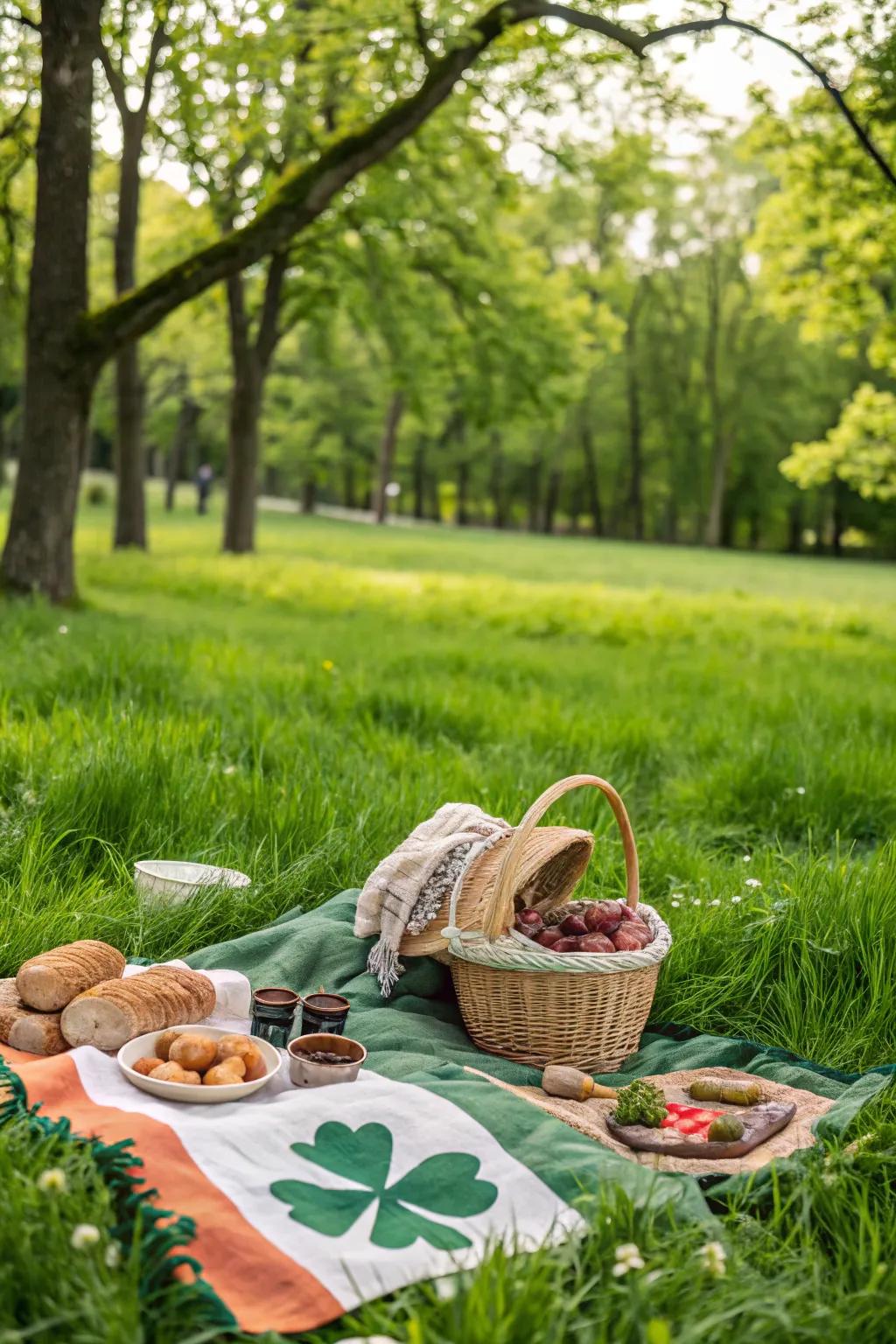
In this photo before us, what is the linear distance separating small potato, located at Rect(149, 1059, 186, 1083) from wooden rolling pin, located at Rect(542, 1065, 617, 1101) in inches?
43.8

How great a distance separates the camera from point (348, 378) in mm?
52906

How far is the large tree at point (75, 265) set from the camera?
11.1m

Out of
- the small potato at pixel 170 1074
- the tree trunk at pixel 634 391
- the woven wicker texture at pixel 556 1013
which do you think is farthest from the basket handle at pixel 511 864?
the tree trunk at pixel 634 391

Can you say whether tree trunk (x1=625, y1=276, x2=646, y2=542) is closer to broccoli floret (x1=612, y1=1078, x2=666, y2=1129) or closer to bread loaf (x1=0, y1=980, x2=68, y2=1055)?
broccoli floret (x1=612, y1=1078, x2=666, y2=1129)

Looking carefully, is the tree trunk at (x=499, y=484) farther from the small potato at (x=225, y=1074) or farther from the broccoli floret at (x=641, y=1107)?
the small potato at (x=225, y=1074)

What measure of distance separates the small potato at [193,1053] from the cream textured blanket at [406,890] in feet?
3.33

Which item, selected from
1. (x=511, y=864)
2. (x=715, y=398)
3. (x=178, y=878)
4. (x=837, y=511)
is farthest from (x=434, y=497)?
(x=511, y=864)

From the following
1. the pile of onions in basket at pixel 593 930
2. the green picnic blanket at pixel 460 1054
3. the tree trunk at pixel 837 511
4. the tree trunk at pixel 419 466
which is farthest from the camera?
the tree trunk at pixel 419 466

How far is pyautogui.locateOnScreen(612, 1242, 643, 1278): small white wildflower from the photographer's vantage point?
2344 millimetres

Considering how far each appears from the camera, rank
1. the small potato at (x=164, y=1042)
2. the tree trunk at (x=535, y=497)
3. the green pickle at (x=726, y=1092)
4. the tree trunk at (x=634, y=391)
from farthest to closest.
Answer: the tree trunk at (x=535, y=497) → the tree trunk at (x=634, y=391) → the green pickle at (x=726, y=1092) → the small potato at (x=164, y=1042)

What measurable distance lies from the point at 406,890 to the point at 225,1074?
1213mm

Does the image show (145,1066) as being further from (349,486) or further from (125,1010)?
(349,486)

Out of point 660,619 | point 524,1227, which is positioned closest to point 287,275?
point 660,619

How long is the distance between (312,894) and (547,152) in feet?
40.1
